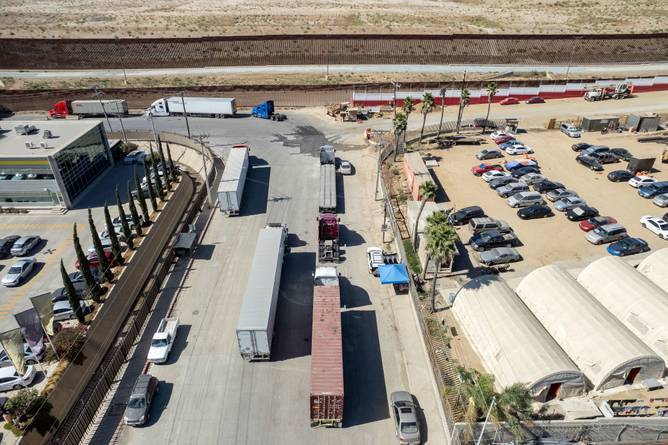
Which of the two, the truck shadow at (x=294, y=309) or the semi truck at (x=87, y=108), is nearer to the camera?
the truck shadow at (x=294, y=309)

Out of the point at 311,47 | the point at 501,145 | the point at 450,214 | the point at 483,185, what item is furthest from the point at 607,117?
the point at 311,47

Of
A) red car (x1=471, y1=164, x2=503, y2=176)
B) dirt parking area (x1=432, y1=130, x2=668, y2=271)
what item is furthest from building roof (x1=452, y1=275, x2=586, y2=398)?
red car (x1=471, y1=164, x2=503, y2=176)

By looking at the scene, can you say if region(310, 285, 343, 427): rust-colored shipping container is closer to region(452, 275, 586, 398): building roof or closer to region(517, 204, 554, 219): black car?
region(452, 275, 586, 398): building roof

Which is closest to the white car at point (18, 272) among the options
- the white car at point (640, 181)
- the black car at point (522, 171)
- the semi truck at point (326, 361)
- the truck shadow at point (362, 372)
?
the semi truck at point (326, 361)

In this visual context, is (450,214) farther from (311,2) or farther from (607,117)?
(311,2)

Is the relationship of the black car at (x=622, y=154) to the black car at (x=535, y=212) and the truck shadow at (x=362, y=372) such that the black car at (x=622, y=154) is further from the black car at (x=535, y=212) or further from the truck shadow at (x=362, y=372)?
the truck shadow at (x=362, y=372)

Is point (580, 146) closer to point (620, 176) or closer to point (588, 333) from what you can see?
point (620, 176)
